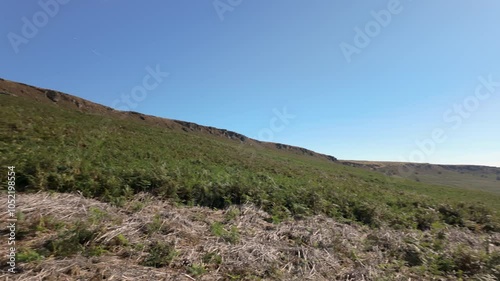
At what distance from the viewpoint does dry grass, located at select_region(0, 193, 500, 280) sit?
4.52 meters

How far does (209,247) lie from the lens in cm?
582

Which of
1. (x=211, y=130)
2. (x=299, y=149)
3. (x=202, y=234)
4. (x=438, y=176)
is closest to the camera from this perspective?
(x=202, y=234)

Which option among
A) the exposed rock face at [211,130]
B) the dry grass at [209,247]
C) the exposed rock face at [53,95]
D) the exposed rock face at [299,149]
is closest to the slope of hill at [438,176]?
the exposed rock face at [299,149]

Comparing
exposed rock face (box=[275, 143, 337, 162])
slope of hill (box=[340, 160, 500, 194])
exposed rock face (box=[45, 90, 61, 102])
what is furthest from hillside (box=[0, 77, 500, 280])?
exposed rock face (box=[275, 143, 337, 162])

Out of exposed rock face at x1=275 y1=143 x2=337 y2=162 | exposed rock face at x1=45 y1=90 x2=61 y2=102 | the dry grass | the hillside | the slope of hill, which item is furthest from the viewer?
exposed rock face at x1=275 y1=143 x2=337 y2=162

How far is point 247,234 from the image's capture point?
720 centimetres

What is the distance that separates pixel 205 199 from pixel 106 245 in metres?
4.88

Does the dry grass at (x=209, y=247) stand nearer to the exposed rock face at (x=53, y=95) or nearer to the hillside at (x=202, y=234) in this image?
the hillside at (x=202, y=234)

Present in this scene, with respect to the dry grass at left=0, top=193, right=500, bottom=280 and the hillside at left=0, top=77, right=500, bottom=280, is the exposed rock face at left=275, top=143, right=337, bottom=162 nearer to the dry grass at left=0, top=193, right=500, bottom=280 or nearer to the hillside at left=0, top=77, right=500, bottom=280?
the hillside at left=0, top=77, right=500, bottom=280

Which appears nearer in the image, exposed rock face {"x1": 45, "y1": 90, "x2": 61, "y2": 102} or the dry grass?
the dry grass

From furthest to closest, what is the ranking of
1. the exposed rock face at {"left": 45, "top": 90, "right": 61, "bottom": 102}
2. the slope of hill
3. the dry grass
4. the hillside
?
1. the slope of hill
2. the exposed rock face at {"left": 45, "top": 90, "right": 61, "bottom": 102}
3. the hillside
4. the dry grass

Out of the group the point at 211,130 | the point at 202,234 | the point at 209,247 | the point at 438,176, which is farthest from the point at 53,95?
the point at 438,176

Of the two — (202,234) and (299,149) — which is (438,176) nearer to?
(299,149)

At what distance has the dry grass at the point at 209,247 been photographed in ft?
14.8
